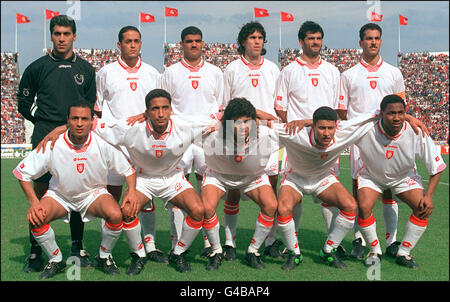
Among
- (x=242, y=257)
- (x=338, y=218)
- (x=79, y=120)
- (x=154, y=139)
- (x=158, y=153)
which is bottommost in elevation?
(x=242, y=257)

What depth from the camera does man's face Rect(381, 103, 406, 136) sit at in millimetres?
4207

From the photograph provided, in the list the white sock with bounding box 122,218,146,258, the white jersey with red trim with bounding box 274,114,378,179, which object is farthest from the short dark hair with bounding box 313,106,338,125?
the white sock with bounding box 122,218,146,258

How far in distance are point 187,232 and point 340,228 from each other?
4.58ft

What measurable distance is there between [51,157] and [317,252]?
9.07 feet

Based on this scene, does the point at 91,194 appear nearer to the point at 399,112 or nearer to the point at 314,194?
the point at 314,194

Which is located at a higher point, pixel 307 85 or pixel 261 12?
pixel 261 12

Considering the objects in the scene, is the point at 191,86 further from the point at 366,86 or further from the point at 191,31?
the point at 366,86

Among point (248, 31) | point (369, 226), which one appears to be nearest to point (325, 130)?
point (369, 226)

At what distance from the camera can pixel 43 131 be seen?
14.4ft

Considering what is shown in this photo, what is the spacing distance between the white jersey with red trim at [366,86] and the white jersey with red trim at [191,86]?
4.42 ft

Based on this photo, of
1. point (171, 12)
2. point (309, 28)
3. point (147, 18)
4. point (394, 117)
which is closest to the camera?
point (394, 117)

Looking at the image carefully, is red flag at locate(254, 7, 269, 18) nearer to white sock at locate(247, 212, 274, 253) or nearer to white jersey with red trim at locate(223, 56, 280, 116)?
white jersey with red trim at locate(223, 56, 280, 116)

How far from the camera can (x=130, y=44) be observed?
467 centimetres

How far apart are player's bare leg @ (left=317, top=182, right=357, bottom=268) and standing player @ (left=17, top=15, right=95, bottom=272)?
2.24 metres
